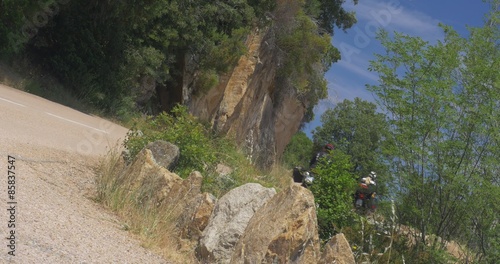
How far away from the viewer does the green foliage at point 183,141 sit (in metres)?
11.9

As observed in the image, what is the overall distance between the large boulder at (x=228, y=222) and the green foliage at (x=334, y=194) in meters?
1.30

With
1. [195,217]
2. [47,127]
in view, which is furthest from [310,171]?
[47,127]

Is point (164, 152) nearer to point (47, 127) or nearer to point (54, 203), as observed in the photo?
point (47, 127)

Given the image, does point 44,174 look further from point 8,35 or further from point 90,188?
point 8,35

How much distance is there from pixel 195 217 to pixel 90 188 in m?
1.85

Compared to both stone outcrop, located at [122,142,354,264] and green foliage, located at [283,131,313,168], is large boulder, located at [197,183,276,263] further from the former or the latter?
green foliage, located at [283,131,313,168]

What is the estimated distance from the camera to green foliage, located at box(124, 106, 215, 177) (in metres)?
11.9

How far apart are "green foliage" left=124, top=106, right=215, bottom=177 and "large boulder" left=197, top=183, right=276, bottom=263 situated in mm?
2858

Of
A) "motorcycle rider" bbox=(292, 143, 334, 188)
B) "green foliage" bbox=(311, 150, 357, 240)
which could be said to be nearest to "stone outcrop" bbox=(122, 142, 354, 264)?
"green foliage" bbox=(311, 150, 357, 240)

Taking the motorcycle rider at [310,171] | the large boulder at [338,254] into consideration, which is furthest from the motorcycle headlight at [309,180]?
the large boulder at [338,254]

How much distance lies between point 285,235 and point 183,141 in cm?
539

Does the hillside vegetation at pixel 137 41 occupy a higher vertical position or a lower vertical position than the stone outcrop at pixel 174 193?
higher

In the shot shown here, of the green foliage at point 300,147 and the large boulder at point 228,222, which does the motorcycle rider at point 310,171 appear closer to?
the large boulder at point 228,222

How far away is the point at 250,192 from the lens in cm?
905
